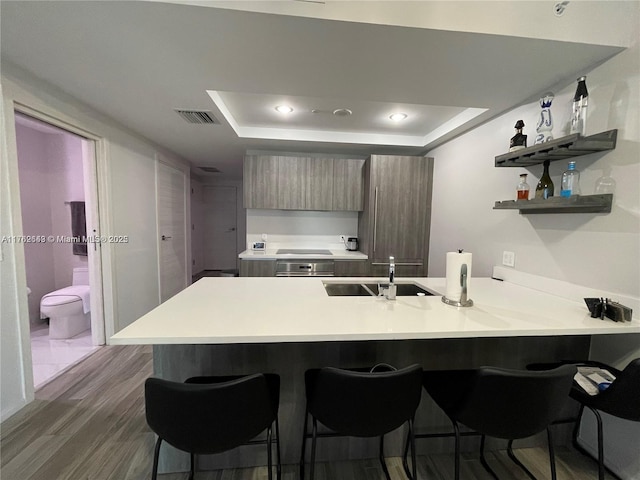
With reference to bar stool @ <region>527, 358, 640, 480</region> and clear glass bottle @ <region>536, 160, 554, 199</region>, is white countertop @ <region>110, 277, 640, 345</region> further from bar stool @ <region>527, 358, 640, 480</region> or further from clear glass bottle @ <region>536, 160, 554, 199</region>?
clear glass bottle @ <region>536, 160, 554, 199</region>

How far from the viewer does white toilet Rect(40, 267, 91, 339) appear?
2.68 meters

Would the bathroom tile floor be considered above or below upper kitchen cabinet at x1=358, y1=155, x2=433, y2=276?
below

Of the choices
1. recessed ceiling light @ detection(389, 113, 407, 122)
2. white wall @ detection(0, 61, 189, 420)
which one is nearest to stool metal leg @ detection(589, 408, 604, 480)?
recessed ceiling light @ detection(389, 113, 407, 122)

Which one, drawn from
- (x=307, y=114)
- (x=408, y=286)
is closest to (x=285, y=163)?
(x=307, y=114)

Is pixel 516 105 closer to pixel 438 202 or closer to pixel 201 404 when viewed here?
pixel 438 202

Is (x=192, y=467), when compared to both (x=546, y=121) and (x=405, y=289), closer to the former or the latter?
(x=405, y=289)

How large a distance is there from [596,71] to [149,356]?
4.07 meters

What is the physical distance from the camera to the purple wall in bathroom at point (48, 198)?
297 cm

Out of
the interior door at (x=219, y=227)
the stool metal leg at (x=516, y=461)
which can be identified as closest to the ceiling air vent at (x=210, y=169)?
the interior door at (x=219, y=227)

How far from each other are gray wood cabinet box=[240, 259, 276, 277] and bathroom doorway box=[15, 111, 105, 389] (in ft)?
4.59

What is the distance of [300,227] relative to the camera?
12.6 feet

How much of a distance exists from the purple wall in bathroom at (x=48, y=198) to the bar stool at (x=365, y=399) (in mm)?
3840

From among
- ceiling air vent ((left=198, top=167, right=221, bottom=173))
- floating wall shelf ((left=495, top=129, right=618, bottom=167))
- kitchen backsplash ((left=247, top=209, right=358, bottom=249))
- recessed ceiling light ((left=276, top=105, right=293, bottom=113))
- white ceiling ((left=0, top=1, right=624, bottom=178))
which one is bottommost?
kitchen backsplash ((left=247, top=209, right=358, bottom=249))

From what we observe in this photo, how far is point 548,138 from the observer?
1640 mm
